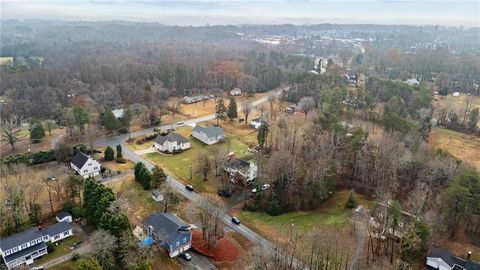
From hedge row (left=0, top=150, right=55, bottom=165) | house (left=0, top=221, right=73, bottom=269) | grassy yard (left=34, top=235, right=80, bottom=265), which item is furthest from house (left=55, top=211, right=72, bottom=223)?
hedge row (left=0, top=150, right=55, bottom=165)

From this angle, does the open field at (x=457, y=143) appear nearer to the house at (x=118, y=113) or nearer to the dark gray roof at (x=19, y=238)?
the house at (x=118, y=113)

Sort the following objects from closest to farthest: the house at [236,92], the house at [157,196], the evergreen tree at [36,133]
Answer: the house at [157,196] → the evergreen tree at [36,133] → the house at [236,92]

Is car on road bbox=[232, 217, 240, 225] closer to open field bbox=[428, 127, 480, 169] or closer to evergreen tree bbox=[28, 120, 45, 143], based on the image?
evergreen tree bbox=[28, 120, 45, 143]

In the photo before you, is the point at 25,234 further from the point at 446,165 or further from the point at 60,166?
the point at 446,165

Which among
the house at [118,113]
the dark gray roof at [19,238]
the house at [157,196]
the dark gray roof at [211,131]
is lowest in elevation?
the house at [157,196]

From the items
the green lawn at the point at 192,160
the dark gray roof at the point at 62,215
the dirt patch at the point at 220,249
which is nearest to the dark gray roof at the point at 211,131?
the green lawn at the point at 192,160

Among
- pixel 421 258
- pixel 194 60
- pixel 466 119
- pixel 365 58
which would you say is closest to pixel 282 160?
pixel 421 258
